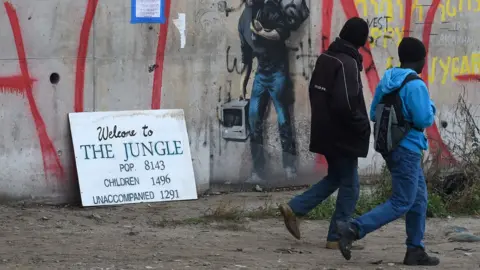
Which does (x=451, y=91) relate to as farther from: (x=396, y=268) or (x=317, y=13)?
(x=396, y=268)

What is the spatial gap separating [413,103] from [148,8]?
3.41 metres

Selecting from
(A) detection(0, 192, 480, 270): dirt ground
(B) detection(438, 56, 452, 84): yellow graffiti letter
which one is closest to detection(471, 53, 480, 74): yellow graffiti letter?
(B) detection(438, 56, 452, 84): yellow graffiti letter

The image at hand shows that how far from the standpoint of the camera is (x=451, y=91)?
A: 11.2 meters

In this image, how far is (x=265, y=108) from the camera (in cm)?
1011

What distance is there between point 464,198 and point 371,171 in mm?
1486

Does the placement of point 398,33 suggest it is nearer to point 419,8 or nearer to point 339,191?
point 419,8

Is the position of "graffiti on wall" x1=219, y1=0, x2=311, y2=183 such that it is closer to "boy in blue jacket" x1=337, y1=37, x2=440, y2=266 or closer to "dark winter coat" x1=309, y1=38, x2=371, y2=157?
"dark winter coat" x1=309, y1=38, x2=371, y2=157

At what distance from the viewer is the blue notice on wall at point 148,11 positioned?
929 cm

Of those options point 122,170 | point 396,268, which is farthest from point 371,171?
point 396,268

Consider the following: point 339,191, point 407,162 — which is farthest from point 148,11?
point 407,162

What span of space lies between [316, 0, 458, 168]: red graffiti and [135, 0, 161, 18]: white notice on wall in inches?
76.0

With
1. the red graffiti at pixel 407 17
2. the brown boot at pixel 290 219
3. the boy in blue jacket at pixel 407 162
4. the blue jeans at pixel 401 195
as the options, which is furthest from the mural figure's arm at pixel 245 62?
the blue jeans at pixel 401 195

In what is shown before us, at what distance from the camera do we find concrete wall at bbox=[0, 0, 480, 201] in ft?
28.7

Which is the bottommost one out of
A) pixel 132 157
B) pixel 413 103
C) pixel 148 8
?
pixel 132 157
